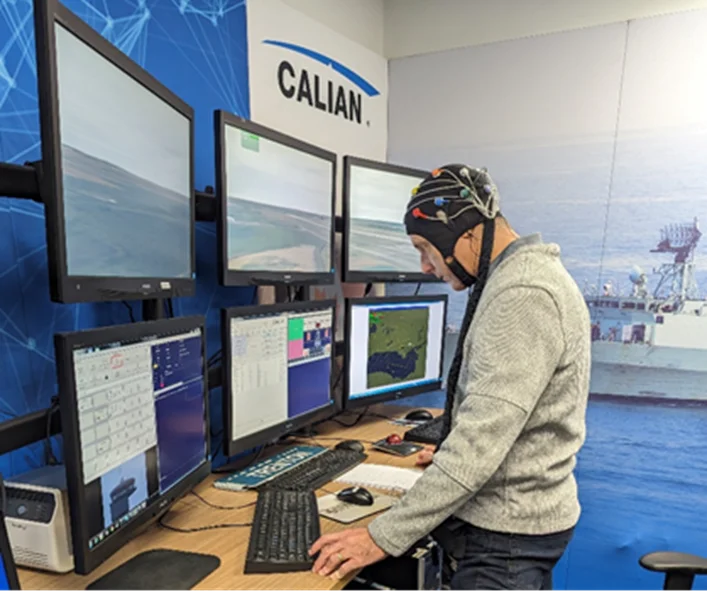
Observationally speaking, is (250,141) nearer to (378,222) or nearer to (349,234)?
(349,234)

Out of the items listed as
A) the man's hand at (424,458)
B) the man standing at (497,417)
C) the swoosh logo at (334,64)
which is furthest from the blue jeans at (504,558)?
the swoosh logo at (334,64)

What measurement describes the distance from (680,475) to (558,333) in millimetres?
1862

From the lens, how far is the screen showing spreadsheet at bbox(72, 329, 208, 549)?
0.85 m

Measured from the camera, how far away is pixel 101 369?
0.88 metres

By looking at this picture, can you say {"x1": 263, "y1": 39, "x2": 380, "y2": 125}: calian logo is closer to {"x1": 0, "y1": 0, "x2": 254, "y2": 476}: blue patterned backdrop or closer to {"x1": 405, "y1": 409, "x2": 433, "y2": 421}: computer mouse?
{"x1": 0, "y1": 0, "x2": 254, "y2": 476}: blue patterned backdrop

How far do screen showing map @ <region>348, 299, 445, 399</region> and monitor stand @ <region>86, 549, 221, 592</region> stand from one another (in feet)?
3.14

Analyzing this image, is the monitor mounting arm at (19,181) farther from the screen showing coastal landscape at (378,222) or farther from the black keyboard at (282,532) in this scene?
the screen showing coastal landscape at (378,222)

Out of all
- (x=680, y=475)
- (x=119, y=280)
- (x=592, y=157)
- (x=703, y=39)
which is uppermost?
(x=703, y=39)

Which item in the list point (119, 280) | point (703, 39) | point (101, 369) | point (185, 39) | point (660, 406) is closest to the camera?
point (101, 369)

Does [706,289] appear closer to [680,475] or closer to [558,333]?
[680,475]

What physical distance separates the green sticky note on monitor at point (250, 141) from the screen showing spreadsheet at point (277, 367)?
18.3 inches

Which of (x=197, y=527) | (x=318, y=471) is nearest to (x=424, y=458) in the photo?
(x=318, y=471)

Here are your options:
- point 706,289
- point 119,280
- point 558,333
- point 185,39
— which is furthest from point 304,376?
point 706,289

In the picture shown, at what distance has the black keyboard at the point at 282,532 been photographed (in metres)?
1.00
